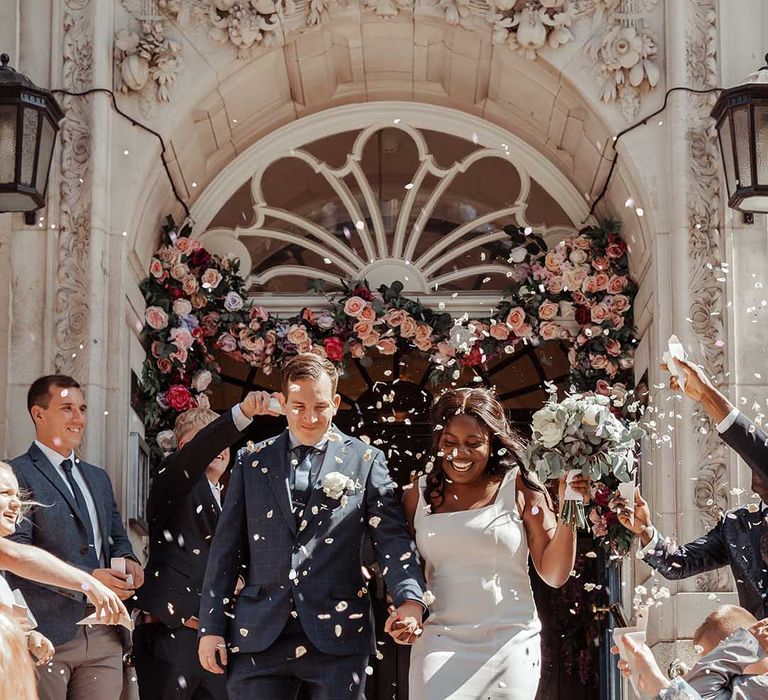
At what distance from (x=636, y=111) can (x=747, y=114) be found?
1049 millimetres

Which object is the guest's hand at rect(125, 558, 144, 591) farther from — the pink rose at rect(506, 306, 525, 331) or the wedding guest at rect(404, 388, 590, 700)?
the pink rose at rect(506, 306, 525, 331)

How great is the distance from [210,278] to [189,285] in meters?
0.14

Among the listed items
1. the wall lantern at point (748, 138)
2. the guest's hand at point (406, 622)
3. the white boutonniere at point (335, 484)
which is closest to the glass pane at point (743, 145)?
the wall lantern at point (748, 138)

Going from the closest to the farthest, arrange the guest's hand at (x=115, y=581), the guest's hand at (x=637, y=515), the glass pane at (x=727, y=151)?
the guest's hand at (x=637, y=515) → the guest's hand at (x=115, y=581) → the glass pane at (x=727, y=151)

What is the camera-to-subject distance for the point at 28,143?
8.02m

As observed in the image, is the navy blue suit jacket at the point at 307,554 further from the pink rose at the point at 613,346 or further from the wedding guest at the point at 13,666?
the pink rose at the point at 613,346

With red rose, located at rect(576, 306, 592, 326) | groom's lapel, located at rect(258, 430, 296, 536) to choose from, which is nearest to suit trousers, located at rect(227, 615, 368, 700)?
groom's lapel, located at rect(258, 430, 296, 536)

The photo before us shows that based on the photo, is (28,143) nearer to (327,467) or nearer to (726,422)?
(327,467)

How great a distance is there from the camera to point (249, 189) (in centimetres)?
1030

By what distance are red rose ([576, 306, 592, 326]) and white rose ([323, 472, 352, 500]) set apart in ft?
12.0

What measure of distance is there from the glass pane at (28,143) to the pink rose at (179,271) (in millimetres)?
1764

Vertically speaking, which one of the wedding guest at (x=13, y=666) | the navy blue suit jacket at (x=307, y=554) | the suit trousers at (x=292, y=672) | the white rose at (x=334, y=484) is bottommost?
the wedding guest at (x=13, y=666)

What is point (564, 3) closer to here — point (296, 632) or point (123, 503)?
point (123, 503)

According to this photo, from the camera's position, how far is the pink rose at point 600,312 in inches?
378
